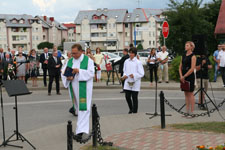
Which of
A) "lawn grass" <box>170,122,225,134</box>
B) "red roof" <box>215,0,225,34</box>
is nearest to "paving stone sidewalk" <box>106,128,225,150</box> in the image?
"lawn grass" <box>170,122,225,134</box>

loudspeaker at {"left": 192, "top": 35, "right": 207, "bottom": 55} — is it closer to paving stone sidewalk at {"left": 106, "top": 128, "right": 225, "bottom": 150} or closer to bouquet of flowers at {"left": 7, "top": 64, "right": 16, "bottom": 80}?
paving stone sidewalk at {"left": 106, "top": 128, "right": 225, "bottom": 150}

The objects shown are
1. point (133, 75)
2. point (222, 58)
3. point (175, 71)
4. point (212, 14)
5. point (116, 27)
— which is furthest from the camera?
point (116, 27)

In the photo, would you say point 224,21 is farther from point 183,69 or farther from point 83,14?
point 83,14

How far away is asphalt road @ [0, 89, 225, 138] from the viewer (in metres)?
9.95

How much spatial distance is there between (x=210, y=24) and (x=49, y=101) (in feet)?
68.5

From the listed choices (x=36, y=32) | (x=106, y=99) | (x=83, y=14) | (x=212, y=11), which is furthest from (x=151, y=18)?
(x=106, y=99)

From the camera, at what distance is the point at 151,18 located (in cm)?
10619

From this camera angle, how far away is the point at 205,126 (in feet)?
26.5

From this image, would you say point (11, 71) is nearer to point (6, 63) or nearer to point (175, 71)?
point (6, 63)

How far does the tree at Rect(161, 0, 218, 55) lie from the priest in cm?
2302

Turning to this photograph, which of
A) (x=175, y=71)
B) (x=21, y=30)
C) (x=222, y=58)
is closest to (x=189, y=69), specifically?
(x=222, y=58)

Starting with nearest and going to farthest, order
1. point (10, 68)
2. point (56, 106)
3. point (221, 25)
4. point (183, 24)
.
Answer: point (56, 106) < point (10, 68) < point (221, 25) < point (183, 24)

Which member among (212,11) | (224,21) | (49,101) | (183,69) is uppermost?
(212,11)

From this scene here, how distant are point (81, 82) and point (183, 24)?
929 inches
